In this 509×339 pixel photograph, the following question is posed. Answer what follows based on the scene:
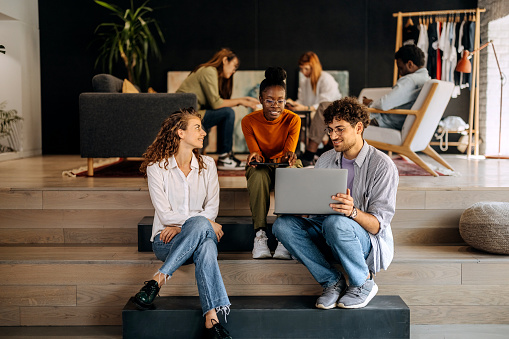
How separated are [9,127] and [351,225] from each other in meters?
5.10

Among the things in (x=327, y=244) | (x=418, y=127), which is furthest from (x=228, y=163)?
(x=327, y=244)

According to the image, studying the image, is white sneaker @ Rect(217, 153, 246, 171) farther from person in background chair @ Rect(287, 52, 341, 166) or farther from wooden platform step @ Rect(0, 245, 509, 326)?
wooden platform step @ Rect(0, 245, 509, 326)

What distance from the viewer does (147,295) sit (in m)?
2.47

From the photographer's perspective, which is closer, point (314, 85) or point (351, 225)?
point (351, 225)

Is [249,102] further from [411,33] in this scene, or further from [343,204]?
[411,33]

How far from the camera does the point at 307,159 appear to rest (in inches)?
190

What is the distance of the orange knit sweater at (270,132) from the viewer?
314cm

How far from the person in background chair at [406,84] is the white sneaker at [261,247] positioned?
2048 millimetres

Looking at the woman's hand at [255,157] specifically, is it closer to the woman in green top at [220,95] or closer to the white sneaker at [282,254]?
the white sneaker at [282,254]

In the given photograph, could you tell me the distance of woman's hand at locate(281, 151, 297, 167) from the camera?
9.73 feet

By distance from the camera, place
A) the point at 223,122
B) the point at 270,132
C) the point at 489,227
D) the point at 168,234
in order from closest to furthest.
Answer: the point at 168,234, the point at 489,227, the point at 270,132, the point at 223,122

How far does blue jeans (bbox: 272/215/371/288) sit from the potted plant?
4.55 meters

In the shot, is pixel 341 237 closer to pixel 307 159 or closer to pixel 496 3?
pixel 307 159

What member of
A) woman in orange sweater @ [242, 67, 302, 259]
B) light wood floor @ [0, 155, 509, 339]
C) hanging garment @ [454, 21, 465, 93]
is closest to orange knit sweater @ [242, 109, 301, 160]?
woman in orange sweater @ [242, 67, 302, 259]
